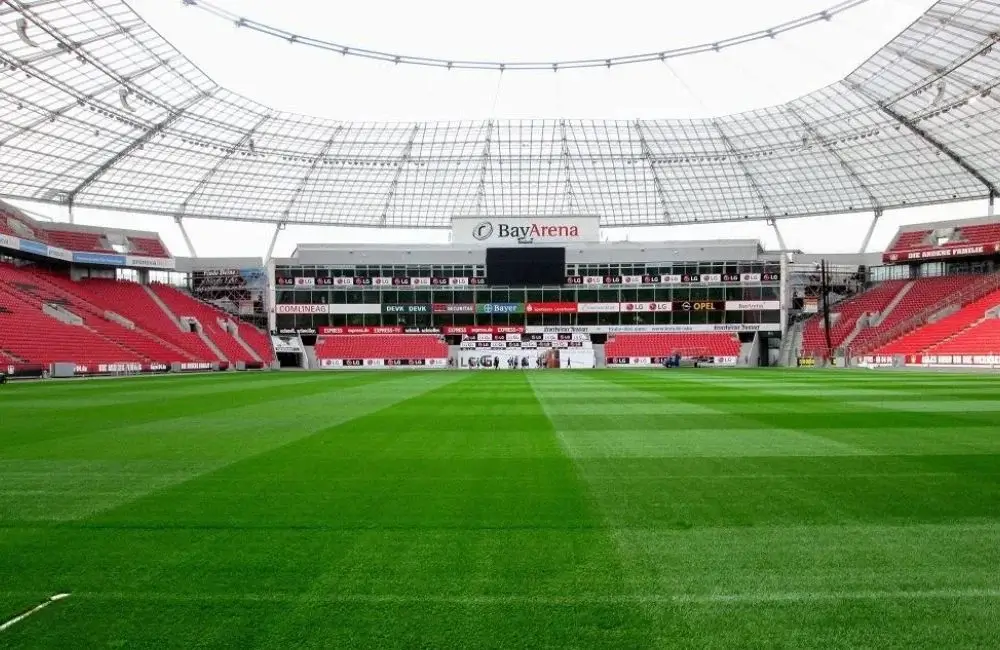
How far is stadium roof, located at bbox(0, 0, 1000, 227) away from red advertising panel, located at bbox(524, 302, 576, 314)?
11118mm

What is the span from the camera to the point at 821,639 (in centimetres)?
375

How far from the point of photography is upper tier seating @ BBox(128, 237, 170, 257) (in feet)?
227

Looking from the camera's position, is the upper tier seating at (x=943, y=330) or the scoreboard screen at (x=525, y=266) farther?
the scoreboard screen at (x=525, y=266)

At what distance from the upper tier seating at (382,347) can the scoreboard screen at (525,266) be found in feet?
35.6

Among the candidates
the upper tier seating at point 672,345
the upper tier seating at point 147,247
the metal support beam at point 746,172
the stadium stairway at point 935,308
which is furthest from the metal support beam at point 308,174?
the stadium stairway at point 935,308

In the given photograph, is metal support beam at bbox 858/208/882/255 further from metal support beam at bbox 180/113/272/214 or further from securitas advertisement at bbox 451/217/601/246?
metal support beam at bbox 180/113/272/214

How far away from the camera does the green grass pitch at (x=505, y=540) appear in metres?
3.95

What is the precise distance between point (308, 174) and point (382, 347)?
18325mm

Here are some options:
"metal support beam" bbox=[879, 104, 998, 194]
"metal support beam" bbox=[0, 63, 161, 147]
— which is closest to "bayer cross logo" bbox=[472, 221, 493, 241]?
"metal support beam" bbox=[0, 63, 161, 147]

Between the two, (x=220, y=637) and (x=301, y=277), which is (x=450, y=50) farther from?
(x=220, y=637)

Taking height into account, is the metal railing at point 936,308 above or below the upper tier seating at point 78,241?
below

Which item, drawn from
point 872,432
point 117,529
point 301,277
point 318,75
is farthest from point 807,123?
point 117,529

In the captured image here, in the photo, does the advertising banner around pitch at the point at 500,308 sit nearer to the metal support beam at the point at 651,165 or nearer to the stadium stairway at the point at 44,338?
the metal support beam at the point at 651,165

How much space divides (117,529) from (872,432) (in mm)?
11445
